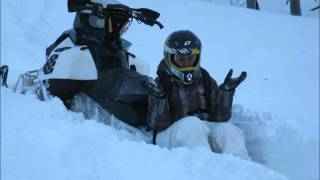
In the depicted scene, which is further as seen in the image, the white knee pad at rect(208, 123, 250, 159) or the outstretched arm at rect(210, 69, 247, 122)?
the outstretched arm at rect(210, 69, 247, 122)

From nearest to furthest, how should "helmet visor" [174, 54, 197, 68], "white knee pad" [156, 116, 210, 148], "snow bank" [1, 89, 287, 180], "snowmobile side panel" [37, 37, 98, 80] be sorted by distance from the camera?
Answer: "snow bank" [1, 89, 287, 180]
"white knee pad" [156, 116, 210, 148]
"helmet visor" [174, 54, 197, 68]
"snowmobile side panel" [37, 37, 98, 80]

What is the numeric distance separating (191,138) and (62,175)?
1195mm

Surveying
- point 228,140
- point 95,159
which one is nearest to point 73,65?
point 228,140

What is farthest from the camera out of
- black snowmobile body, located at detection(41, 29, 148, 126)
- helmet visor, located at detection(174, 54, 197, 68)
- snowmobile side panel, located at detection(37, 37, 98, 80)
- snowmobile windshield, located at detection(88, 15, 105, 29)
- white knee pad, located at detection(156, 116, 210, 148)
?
snowmobile windshield, located at detection(88, 15, 105, 29)

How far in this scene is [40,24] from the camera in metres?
11.4

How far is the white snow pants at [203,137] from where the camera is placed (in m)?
4.42

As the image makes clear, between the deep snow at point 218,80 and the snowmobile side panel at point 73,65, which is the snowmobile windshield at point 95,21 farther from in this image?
the deep snow at point 218,80

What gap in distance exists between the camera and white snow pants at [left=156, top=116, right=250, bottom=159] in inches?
174

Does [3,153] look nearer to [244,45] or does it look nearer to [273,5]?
[244,45]

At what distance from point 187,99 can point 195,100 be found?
0.25 feet

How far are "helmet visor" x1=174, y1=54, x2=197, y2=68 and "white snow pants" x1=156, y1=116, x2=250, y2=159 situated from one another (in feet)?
1.63

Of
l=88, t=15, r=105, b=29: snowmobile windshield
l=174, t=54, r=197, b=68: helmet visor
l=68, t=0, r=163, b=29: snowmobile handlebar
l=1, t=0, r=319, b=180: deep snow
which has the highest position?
l=68, t=0, r=163, b=29: snowmobile handlebar

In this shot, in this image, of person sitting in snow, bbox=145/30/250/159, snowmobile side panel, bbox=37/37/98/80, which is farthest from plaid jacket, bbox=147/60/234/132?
snowmobile side panel, bbox=37/37/98/80

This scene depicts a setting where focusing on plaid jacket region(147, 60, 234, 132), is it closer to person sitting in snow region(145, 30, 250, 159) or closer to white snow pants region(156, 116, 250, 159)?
person sitting in snow region(145, 30, 250, 159)
